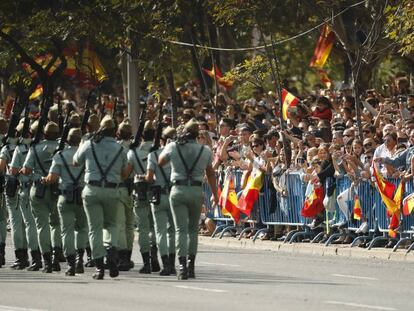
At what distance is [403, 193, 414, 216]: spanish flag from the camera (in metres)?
23.0

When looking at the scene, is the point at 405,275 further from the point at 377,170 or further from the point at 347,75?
the point at 347,75

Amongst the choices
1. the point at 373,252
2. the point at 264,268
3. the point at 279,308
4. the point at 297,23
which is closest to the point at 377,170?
the point at 373,252

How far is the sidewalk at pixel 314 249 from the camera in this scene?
75.8 feet

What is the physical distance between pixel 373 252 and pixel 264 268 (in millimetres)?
2506

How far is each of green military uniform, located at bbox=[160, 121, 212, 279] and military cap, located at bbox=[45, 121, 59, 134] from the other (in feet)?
6.38

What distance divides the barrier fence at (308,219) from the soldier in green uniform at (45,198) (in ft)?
17.2

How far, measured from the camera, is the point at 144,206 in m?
20.7

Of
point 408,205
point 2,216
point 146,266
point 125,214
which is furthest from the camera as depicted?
point 408,205

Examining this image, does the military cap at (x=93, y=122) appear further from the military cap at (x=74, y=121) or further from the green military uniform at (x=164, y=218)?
the green military uniform at (x=164, y=218)

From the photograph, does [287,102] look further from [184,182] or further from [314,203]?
[184,182]

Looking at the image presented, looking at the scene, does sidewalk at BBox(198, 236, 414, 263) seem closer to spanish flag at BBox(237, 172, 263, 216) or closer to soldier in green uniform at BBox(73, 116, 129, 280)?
spanish flag at BBox(237, 172, 263, 216)

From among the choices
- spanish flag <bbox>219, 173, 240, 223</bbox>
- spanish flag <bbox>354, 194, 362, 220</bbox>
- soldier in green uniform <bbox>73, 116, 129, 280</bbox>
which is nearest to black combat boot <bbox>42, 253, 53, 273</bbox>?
soldier in green uniform <bbox>73, 116, 129, 280</bbox>

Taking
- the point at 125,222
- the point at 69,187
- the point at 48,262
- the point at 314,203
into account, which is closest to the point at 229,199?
the point at 314,203

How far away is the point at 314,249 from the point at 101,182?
6333mm
